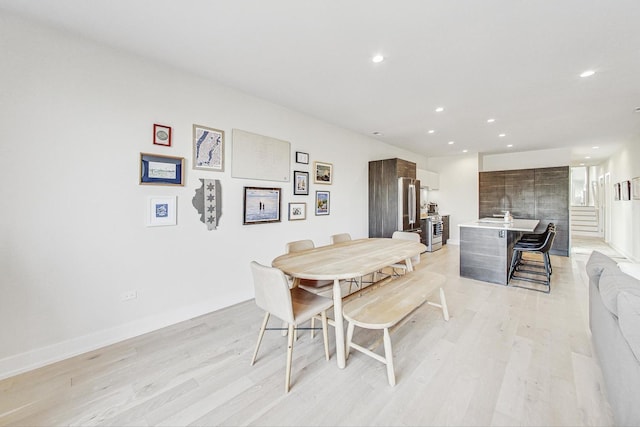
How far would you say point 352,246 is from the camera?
2.90 metres

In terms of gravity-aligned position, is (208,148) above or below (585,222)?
above

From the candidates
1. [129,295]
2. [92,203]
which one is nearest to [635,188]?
[129,295]

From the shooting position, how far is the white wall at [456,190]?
711 centimetres

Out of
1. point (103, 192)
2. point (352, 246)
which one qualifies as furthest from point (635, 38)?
point (103, 192)

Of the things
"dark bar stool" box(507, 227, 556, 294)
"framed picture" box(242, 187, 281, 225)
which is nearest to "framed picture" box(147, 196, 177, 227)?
"framed picture" box(242, 187, 281, 225)

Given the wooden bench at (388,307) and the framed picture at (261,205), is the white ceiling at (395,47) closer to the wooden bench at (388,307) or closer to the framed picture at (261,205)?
the framed picture at (261,205)

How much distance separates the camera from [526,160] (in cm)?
673

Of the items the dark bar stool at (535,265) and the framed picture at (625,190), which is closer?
the dark bar stool at (535,265)

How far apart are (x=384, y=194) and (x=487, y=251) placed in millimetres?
2026

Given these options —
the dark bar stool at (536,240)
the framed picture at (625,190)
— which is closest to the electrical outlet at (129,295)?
the dark bar stool at (536,240)

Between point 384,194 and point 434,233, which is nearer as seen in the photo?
point 384,194

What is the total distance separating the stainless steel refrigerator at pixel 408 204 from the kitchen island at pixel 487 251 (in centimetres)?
120

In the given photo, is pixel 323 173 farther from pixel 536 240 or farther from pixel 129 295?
pixel 536 240

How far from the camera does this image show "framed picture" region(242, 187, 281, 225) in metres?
3.28
